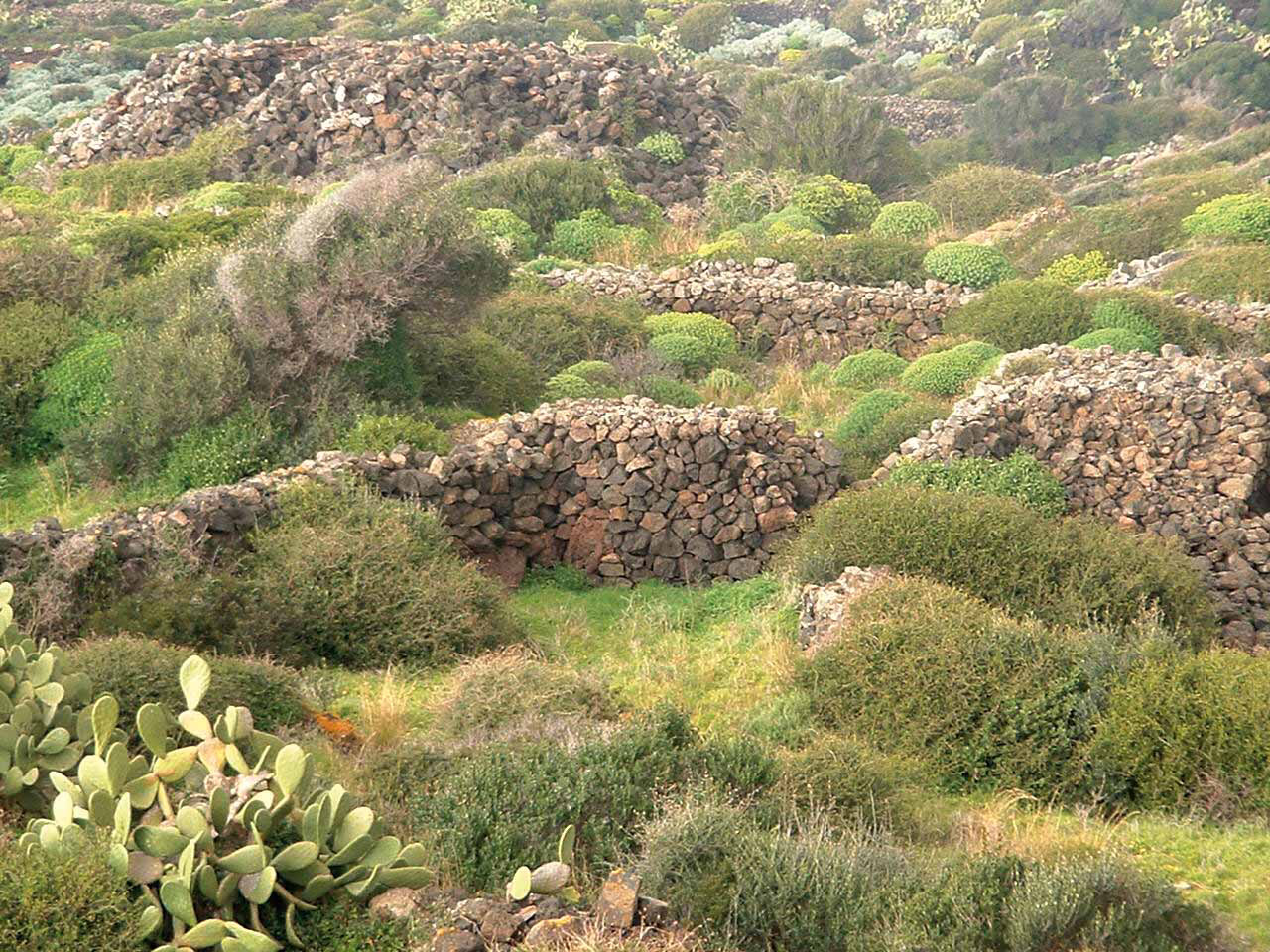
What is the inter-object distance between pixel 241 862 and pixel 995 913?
318 cm

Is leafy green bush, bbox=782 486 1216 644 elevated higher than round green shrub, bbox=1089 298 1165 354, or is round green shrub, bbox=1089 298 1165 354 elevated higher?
leafy green bush, bbox=782 486 1216 644

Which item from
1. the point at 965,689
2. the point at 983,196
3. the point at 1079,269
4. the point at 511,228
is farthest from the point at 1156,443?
the point at 983,196

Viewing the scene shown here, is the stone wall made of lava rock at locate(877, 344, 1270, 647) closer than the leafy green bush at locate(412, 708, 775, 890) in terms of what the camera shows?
No

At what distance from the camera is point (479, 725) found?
29.9ft

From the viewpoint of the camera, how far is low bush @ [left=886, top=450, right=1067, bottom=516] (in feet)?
45.7

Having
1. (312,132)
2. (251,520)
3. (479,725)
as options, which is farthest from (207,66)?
(479,725)

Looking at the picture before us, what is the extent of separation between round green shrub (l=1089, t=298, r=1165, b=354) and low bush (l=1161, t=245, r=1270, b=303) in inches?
81.7

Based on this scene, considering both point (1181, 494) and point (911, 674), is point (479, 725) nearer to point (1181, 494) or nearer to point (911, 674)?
point (911, 674)

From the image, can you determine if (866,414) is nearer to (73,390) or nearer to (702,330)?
(702,330)

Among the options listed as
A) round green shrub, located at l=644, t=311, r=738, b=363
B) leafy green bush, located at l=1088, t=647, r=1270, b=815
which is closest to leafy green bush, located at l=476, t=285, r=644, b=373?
round green shrub, located at l=644, t=311, r=738, b=363

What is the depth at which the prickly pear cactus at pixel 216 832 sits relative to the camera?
6.22m

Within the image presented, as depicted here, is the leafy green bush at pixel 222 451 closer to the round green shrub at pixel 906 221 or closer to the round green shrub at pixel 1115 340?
the round green shrub at pixel 1115 340

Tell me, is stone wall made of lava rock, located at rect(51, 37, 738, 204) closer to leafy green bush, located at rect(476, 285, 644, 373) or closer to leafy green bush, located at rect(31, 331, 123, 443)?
leafy green bush, located at rect(476, 285, 644, 373)

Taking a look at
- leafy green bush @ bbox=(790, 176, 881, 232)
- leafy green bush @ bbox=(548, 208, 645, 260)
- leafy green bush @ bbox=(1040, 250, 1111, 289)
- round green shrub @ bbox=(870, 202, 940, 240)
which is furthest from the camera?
leafy green bush @ bbox=(790, 176, 881, 232)
